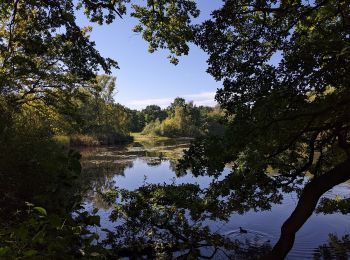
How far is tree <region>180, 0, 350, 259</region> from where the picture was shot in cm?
568

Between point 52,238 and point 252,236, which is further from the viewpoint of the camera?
point 252,236

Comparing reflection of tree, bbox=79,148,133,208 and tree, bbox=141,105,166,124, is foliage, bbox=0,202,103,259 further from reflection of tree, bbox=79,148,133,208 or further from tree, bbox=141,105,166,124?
tree, bbox=141,105,166,124

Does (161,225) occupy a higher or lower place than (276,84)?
lower

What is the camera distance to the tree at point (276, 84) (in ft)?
18.6

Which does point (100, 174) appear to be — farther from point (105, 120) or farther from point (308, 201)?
point (105, 120)

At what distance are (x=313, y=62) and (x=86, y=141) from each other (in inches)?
2233

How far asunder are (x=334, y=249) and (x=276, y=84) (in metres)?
9.17

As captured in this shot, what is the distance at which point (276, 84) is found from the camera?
19.5 ft

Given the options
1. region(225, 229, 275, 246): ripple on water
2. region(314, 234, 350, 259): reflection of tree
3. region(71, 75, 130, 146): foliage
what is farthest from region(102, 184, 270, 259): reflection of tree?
region(71, 75, 130, 146): foliage

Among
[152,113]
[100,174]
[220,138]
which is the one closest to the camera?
[220,138]

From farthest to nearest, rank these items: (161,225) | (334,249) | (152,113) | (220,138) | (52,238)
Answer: (152,113) < (334,249) < (161,225) < (220,138) < (52,238)

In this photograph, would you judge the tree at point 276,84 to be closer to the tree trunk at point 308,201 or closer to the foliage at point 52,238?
the tree trunk at point 308,201

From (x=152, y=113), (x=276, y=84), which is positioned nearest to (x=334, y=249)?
(x=276, y=84)

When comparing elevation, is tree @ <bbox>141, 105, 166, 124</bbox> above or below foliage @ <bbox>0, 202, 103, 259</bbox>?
above
